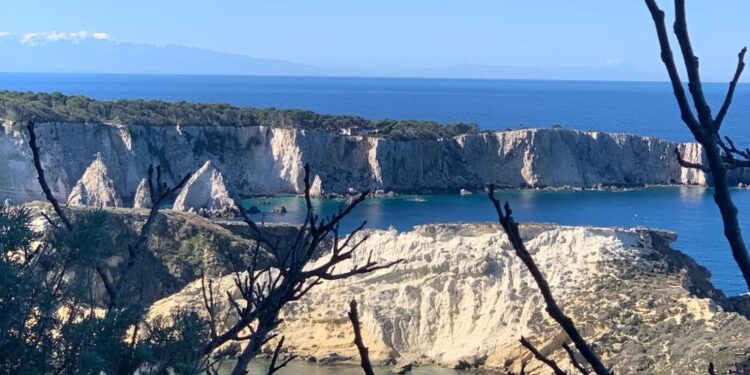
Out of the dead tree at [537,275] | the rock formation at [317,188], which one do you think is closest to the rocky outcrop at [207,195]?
the rock formation at [317,188]

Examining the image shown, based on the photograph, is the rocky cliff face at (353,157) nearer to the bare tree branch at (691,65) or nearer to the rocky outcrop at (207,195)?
the rocky outcrop at (207,195)

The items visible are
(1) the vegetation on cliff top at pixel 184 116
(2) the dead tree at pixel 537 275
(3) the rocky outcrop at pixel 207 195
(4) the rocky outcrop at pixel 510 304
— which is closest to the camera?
(2) the dead tree at pixel 537 275

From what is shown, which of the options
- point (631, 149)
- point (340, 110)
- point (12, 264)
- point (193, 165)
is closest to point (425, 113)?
point (340, 110)

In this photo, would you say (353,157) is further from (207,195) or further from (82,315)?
(82,315)

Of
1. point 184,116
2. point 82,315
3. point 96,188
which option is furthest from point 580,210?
point 82,315

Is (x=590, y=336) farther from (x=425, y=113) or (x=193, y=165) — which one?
(x=425, y=113)

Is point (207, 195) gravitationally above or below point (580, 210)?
above
